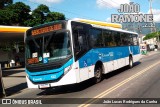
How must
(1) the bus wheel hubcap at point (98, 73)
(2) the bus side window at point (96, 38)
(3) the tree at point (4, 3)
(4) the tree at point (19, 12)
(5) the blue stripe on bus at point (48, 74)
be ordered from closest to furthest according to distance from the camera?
(5) the blue stripe on bus at point (48, 74)
(2) the bus side window at point (96, 38)
(1) the bus wheel hubcap at point (98, 73)
(4) the tree at point (19, 12)
(3) the tree at point (4, 3)

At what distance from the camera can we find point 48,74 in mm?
12164

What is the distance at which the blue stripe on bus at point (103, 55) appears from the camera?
13.4 meters

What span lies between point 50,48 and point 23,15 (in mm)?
43768

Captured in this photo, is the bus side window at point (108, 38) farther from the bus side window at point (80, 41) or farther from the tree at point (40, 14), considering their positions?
the tree at point (40, 14)

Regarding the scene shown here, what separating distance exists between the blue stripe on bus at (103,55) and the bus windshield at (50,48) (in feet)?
3.69

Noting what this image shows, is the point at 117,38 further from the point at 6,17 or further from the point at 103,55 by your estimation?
the point at 6,17

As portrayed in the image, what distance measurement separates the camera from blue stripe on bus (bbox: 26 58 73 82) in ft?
39.2

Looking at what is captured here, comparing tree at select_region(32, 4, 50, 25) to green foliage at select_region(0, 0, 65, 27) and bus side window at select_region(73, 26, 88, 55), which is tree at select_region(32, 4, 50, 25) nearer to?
green foliage at select_region(0, 0, 65, 27)

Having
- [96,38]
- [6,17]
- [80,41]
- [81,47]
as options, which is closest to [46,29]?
[80,41]

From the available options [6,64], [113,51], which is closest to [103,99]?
[113,51]

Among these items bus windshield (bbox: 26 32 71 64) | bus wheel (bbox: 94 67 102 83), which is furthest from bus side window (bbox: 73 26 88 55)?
bus wheel (bbox: 94 67 102 83)

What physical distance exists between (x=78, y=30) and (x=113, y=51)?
516cm

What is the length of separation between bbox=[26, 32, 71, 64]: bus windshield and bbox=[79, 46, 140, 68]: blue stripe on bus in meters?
1.13

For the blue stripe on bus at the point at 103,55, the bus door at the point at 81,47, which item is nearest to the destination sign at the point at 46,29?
the bus door at the point at 81,47
